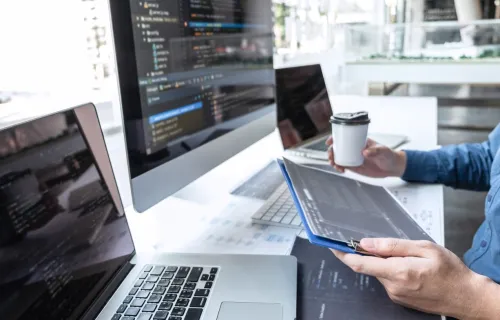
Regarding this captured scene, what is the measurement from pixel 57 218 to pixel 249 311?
236mm

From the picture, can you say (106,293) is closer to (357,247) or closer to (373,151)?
(357,247)

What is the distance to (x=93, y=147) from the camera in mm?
547

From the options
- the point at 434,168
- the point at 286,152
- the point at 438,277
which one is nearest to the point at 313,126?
the point at 286,152

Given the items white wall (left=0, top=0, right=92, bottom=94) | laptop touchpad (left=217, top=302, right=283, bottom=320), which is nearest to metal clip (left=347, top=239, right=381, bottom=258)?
laptop touchpad (left=217, top=302, right=283, bottom=320)

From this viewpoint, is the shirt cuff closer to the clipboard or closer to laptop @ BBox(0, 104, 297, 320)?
the clipboard

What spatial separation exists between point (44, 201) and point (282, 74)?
33.7 inches

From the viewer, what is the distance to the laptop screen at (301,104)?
1.19 meters

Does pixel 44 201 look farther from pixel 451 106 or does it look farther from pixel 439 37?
pixel 451 106

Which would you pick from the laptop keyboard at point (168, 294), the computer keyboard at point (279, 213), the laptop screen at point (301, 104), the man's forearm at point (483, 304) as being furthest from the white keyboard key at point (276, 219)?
the laptop screen at point (301, 104)

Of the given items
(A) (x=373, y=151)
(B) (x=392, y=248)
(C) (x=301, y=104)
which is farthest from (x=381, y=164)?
(B) (x=392, y=248)

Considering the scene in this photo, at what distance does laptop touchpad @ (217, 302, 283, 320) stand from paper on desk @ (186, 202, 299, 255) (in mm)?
167

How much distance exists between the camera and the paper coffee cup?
85 cm

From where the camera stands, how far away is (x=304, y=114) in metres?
1.25

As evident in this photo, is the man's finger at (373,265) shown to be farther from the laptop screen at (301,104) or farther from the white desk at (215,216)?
the laptop screen at (301,104)
